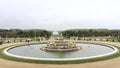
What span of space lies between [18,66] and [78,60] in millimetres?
5144

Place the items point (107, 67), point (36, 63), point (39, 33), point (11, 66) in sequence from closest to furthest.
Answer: point (107, 67) < point (11, 66) < point (36, 63) < point (39, 33)

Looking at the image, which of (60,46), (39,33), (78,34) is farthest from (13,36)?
(60,46)

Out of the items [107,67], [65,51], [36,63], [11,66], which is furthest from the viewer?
[65,51]

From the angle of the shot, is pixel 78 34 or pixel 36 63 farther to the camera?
pixel 78 34

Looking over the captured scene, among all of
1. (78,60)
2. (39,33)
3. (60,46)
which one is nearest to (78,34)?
(39,33)

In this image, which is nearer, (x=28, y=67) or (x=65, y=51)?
(x=28, y=67)

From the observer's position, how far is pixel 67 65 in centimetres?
1212

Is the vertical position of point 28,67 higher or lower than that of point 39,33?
lower

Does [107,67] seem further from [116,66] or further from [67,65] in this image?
[67,65]

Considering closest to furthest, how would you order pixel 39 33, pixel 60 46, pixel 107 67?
1. pixel 107 67
2. pixel 60 46
3. pixel 39 33

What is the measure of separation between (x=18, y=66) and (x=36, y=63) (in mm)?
1548

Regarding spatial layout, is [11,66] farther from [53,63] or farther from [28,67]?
[53,63]

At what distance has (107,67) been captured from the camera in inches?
445

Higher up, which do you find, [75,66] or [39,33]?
[39,33]
